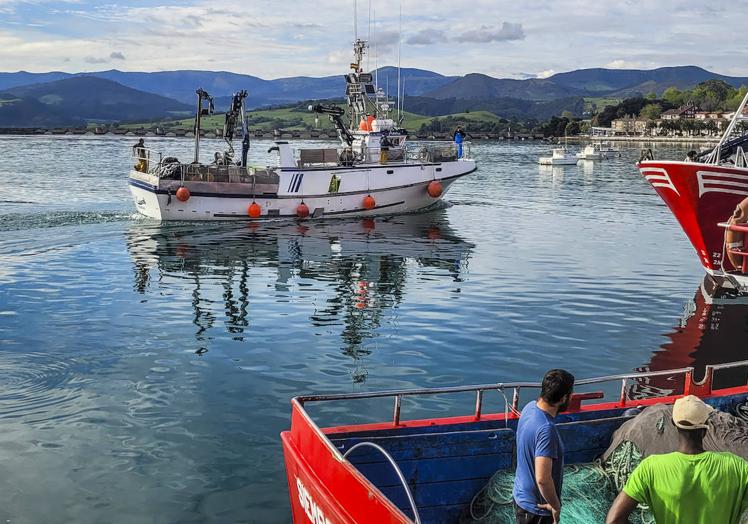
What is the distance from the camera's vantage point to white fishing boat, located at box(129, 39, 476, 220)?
36969mm

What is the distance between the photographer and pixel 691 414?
215 inches

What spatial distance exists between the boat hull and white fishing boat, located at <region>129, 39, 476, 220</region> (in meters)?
16.9

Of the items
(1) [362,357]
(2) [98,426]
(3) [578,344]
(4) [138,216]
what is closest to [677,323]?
(3) [578,344]

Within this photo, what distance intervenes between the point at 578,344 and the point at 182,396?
9204mm

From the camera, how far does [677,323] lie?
2123 cm

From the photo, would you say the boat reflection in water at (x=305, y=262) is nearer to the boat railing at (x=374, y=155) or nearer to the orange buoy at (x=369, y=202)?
the orange buoy at (x=369, y=202)

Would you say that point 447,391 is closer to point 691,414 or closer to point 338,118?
point 691,414

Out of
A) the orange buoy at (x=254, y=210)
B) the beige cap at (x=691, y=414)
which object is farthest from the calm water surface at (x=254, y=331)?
the beige cap at (x=691, y=414)

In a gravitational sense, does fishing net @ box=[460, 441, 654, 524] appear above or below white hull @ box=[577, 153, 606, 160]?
below

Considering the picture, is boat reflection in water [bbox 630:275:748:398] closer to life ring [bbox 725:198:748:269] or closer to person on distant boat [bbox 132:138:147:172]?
life ring [bbox 725:198:748:269]

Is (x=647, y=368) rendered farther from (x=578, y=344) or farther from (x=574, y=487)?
(x=574, y=487)

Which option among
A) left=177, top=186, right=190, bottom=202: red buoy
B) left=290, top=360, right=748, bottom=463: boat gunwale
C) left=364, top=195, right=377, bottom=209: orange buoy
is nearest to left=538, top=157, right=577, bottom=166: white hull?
left=364, top=195, right=377, bottom=209: orange buoy

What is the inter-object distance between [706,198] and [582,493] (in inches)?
694

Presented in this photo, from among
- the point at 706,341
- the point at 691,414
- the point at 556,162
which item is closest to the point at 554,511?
the point at 691,414
